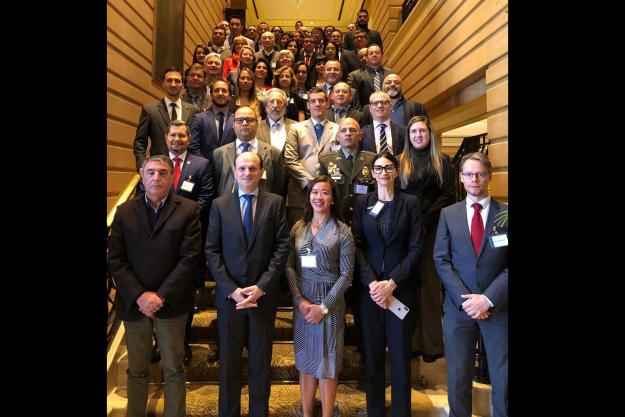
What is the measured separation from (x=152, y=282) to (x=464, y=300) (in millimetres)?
1749

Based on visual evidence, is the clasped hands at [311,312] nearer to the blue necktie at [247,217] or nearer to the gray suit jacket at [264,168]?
the blue necktie at [247,217]

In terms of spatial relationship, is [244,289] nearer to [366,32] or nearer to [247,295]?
[247,295]

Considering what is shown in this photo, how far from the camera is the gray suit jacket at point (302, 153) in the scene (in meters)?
3.53

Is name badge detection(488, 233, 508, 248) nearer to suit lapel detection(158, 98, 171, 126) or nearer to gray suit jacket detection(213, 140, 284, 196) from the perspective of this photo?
gray suit jacket detection(213, 140, 284, 196)

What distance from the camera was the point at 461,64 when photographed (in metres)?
5.15

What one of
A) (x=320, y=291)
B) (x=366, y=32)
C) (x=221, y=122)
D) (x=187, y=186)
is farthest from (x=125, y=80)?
(x=366, y=32)

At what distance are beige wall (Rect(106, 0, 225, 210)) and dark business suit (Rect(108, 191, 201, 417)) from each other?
2008 millimetres

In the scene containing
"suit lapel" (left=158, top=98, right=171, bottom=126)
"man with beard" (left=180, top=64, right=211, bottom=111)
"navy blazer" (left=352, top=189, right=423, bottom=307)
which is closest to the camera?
"navy blazer" (left=352, top=189, right=423, bottom=307)

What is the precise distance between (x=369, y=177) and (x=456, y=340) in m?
1.27

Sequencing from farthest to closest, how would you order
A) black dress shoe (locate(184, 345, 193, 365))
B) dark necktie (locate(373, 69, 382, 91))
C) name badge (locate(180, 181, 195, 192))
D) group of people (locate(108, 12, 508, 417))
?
dark necktie (locate(373, 69, 382, 91)) → black dress shoe (locate(184, 345, 193, 365)) → name badge (locate(180, 181, 195, 192)) → group of people (locate(108, 12, 508, 417))

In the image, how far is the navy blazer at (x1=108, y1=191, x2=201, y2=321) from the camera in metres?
2.62

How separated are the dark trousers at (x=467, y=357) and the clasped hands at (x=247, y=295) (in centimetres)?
110

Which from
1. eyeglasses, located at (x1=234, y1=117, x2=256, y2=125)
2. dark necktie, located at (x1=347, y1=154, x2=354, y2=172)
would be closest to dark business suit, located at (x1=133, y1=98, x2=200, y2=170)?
eyeglasses, located at (x1=234, y1=117, x2=256, y2=125)

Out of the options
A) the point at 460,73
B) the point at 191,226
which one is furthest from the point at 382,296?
the point at 460,73
